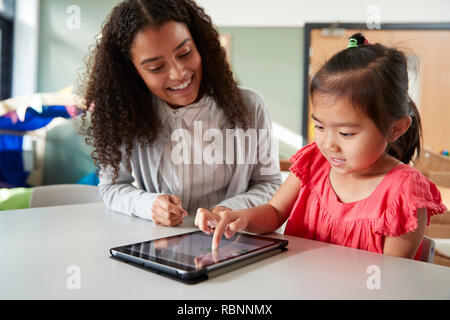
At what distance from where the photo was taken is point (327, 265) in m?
0.65

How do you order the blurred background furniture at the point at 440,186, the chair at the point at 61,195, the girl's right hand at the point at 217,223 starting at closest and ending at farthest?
1. the girl's right hand at the point at 217,223
2. the chair at the point at 61,195
3. the blurred background furniture at the point at 440,186

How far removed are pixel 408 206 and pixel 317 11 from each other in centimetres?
285

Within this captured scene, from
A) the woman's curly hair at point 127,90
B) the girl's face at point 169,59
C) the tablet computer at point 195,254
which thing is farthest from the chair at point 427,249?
the girl's face at point 169,59

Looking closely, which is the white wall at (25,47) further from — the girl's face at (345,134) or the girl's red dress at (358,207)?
the girl's face at (345,134)

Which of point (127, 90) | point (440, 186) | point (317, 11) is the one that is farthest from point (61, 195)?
point (317, 11)

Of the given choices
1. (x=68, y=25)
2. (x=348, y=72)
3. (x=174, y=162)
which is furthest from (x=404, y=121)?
(x=68, y=25)

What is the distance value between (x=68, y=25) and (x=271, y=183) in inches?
109

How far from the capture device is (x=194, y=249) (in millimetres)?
679

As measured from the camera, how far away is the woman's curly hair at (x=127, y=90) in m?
1.17

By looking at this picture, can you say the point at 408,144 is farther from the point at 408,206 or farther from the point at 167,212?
the point at 167,212

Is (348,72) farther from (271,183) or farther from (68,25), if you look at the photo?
(68,25)
